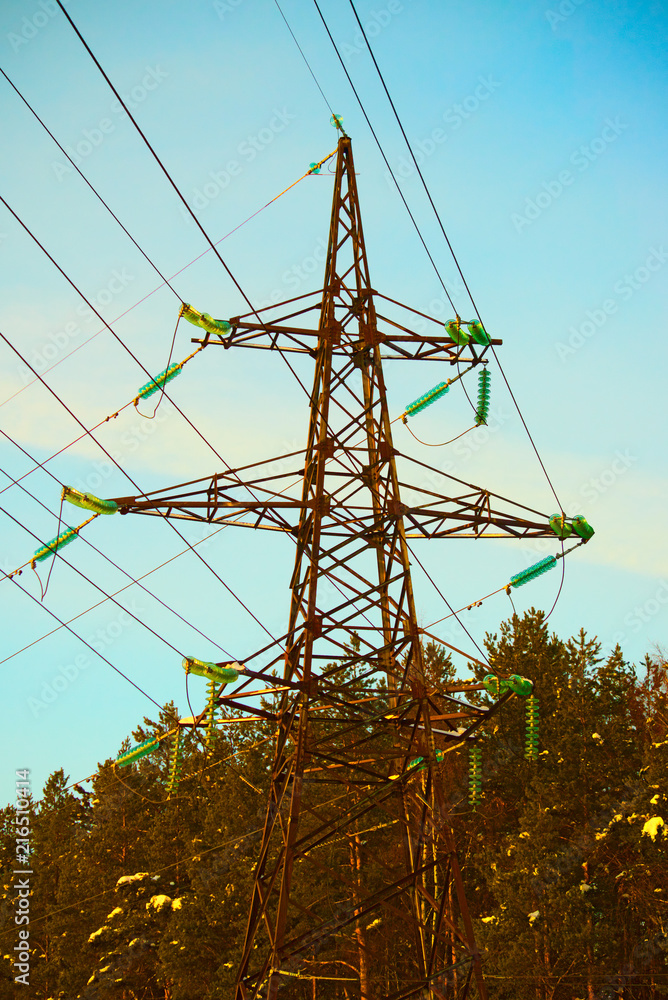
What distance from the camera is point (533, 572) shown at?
511 inches

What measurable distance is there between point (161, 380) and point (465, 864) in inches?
890

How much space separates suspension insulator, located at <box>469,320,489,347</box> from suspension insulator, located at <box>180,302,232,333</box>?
Answer: 11.1 ft

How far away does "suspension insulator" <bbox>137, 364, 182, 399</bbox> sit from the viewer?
13.0 meters

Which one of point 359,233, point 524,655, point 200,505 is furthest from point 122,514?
point 524,655

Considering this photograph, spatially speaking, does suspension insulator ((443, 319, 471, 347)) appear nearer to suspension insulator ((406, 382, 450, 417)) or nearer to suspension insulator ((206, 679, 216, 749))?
suspension insulator ((406, 382, 450, 417))

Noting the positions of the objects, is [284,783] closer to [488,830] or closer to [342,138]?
[342,138]

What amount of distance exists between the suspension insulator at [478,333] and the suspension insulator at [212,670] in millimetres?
5690

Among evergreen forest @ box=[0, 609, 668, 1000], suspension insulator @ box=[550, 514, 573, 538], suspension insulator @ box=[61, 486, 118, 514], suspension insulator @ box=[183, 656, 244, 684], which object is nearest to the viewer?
suspension insulator @ box=[183, 656, 244, 684]

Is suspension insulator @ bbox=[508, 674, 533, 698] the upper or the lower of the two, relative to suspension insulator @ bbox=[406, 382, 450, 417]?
lower

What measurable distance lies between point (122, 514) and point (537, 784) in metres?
17.6

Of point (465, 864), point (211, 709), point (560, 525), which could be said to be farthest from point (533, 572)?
point (465, 864)

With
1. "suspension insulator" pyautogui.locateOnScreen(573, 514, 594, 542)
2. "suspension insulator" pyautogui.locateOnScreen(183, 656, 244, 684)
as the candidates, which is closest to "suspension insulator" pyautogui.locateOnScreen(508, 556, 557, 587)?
"suspension insulator" pyautogui.locateOnScreen(573, 514, 594, 542)

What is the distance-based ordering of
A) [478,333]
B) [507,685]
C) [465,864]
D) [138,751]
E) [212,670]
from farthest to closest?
[465,864], [478,333], [138,751], [507,685], [212,670]

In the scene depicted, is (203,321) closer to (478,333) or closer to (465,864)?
(478,333)
